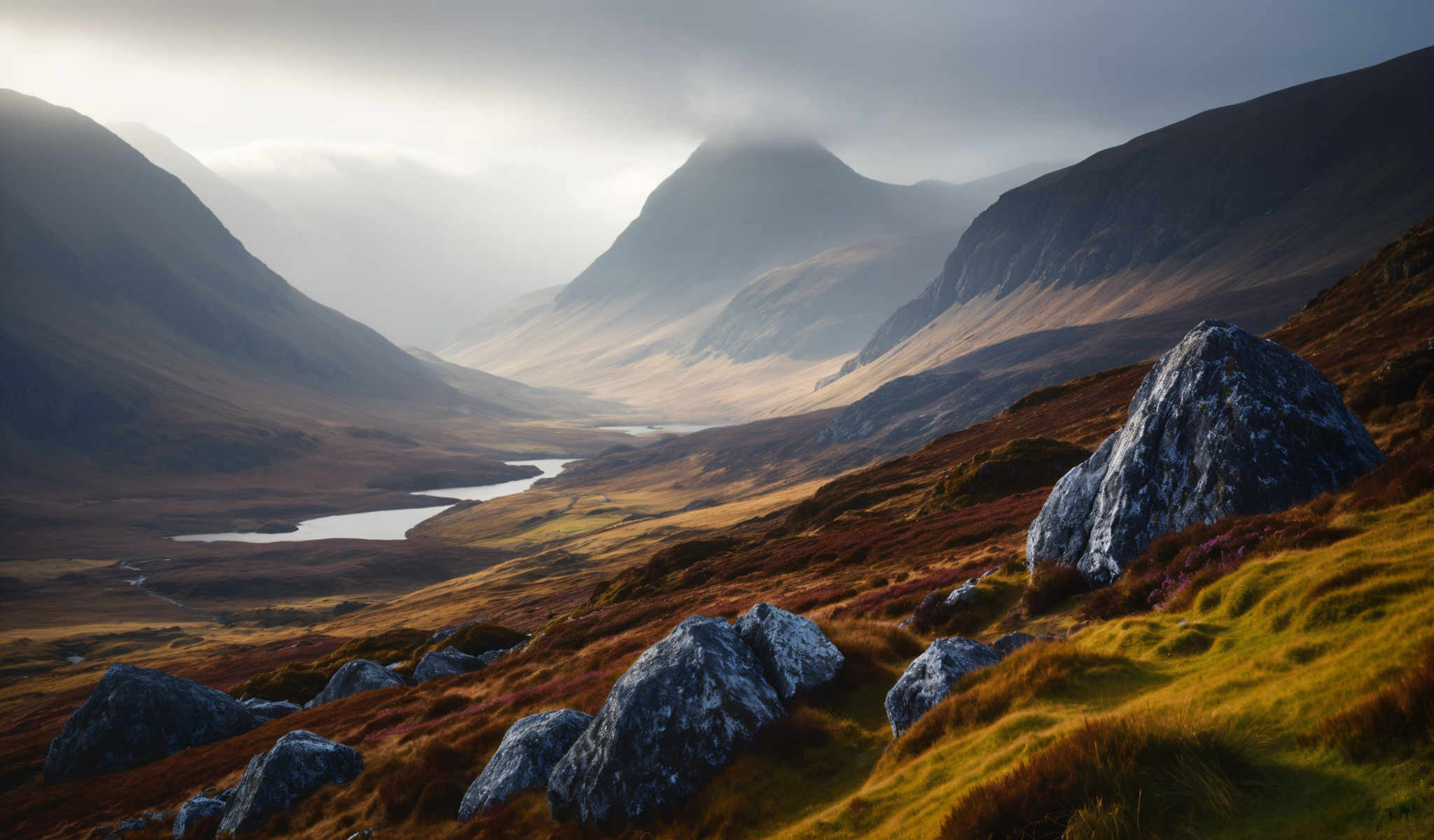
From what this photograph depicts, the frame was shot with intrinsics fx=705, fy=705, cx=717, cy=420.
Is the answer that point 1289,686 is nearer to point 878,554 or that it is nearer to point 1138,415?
point 1138,415

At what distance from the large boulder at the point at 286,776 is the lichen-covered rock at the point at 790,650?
51.8 feet

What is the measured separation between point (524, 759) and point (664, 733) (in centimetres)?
534

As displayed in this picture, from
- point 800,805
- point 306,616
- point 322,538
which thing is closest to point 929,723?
point 800,805

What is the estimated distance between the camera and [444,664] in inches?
1745

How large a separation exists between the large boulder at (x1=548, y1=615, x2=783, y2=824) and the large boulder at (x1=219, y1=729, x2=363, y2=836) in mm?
12074

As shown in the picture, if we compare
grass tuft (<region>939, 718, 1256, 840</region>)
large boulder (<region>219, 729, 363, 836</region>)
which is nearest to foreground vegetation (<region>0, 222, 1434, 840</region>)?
grass tuft (<region>939, 718, 1256, 840</region>)

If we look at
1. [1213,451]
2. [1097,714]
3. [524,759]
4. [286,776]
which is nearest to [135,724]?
[286,776]

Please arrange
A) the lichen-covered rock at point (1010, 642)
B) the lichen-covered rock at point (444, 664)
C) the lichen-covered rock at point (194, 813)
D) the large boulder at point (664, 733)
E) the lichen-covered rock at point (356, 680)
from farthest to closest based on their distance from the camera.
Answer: the lichen-covered rock at point (356, 680) < the lichen-covered rock at point (444, 664) < the lichen-covered rock at point (194, 813) < the lichen-covered rock at point (1010, 642) < the large boulder at point (664, 733)

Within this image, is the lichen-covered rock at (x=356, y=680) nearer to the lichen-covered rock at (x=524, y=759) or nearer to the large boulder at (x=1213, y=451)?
the lichen-covered rock at (x=524, y=759)

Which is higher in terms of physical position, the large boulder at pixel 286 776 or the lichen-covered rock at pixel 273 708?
the large boulder at pixel 286 776

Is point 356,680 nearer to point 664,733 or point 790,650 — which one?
point 664,733

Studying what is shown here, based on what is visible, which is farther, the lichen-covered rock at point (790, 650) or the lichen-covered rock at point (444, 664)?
the lichen-covered rock at point (444, 664)

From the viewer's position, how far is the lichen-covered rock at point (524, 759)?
57.6 feet

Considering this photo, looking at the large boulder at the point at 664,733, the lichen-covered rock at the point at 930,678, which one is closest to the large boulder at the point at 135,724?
the large boulder at the point at 664,733
